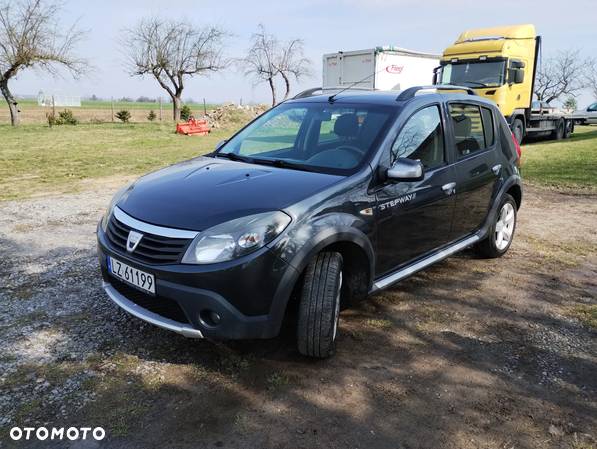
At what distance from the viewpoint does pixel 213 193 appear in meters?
3.13

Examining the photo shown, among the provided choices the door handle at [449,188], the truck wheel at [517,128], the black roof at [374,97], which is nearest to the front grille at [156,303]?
the black roof at [374,97]

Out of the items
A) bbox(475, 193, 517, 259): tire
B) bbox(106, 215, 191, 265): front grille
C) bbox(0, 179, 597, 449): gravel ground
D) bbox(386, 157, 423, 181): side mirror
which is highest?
bbox(386, 157, 423, 181): side mirror

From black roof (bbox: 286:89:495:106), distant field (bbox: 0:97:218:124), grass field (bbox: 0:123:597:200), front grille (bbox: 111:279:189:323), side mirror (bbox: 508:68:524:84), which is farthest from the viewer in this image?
distant field (bbox: 0:97:218:124)

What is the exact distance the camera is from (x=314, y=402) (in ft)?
9.20

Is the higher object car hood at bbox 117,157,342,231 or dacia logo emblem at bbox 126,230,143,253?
car hood at bbox 117,157,342,231

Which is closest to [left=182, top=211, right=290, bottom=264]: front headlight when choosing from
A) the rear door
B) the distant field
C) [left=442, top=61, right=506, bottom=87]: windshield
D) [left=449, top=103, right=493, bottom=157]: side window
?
the rear door

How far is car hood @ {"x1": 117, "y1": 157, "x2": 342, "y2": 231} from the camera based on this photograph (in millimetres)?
2896

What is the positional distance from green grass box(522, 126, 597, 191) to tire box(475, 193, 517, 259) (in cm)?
489

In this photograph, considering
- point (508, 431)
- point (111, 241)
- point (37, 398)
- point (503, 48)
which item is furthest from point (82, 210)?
point (503, 48)

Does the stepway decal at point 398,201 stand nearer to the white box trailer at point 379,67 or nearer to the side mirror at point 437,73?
the side mirror at point 437,73

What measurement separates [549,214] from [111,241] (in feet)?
21.1

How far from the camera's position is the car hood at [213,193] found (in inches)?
114

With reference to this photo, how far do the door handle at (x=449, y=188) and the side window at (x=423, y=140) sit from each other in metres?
0.18

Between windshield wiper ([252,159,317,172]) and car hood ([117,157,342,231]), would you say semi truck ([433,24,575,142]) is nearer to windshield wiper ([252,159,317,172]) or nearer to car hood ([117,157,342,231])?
windshield wiper ([252,159,317,172])
